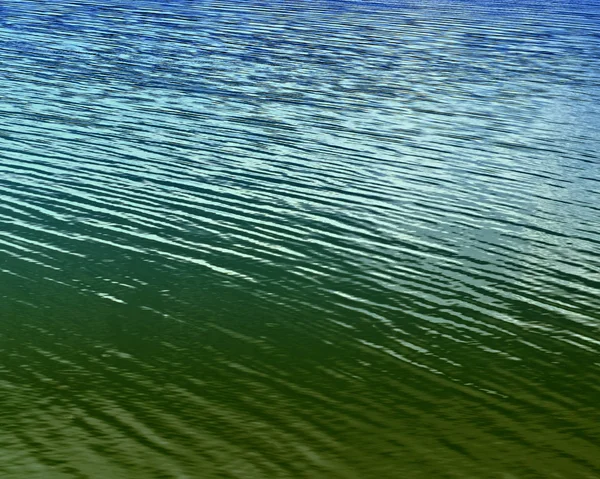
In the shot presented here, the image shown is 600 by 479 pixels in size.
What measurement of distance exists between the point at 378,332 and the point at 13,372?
4.57 m

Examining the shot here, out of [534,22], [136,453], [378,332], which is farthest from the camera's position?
[534,22]

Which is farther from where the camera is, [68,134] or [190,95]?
[190,95]

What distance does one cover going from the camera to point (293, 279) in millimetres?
15703

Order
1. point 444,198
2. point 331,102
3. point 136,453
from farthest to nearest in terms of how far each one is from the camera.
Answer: point 331,102, point 444,198, point 136,453

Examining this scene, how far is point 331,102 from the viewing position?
2989cm

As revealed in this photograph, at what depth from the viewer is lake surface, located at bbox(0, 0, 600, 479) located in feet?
36.7

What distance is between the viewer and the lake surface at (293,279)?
11.2 metres

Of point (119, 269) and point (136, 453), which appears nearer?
point (136, 453)

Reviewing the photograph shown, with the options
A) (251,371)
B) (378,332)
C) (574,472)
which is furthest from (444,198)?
(574,472)

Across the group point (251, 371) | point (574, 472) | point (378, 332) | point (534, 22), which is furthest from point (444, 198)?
point (534, 22)

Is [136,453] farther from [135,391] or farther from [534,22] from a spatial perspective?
[534,22]

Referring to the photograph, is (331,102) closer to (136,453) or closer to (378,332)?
(378,332)

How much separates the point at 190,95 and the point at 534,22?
105 feet

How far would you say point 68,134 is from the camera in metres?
24.2
